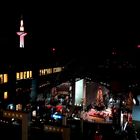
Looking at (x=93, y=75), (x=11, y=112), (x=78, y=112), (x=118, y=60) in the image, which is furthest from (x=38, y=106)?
(x=118, y=60)

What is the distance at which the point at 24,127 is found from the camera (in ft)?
33.6

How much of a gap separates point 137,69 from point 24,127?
36.5m

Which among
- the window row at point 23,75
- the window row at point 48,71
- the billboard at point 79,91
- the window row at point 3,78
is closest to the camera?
the window row at point 3,78

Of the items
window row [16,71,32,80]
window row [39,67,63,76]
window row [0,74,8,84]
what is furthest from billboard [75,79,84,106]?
window row [39,67,63,76]

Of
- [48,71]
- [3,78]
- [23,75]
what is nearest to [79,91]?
[23,75]

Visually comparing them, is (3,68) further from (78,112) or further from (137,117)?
(137,117)

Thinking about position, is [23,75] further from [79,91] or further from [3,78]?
[79,91]

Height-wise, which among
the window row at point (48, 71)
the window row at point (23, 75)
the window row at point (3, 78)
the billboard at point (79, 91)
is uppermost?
the window row at point (48, 71)

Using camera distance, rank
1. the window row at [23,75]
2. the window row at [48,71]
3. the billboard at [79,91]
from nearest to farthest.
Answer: the billboard at [79,91] < the window row at [23,75] < the window row at [48,71]

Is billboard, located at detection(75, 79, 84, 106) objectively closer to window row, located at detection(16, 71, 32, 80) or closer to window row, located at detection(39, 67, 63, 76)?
window row, located at detection(16, 71, 32, 80)

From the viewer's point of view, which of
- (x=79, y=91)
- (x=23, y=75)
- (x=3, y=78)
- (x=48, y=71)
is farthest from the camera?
(x=48, y=71)

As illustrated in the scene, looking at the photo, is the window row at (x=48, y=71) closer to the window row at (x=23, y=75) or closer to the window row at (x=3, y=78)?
the window row at (x=23, y=75)

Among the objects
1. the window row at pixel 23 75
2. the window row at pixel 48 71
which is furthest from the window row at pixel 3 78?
the window row at pixel 48 71

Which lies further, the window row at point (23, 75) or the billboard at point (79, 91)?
the window row at point (23, 75)
